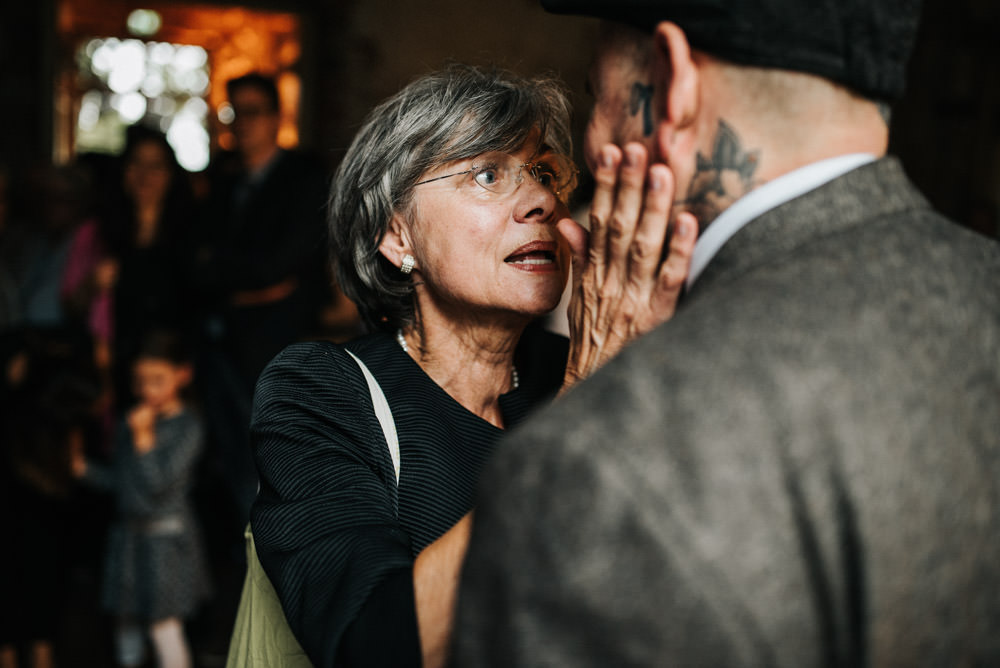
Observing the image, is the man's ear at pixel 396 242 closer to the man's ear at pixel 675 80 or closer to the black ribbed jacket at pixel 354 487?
the black ribbed jacket at pixel 354 487

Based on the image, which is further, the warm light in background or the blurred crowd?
the warm light in background

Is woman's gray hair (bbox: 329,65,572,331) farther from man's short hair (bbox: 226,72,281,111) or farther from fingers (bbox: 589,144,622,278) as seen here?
man's short hair (bbox: 226,72,281,111)

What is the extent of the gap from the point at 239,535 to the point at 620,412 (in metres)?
3.69

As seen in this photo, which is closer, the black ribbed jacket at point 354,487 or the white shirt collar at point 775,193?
the white shirt collar at point 775,193

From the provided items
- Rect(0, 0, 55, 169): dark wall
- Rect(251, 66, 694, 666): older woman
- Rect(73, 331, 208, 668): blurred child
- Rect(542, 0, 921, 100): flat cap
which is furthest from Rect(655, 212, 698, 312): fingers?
Rect(0, 0, 55, 169): dark wall

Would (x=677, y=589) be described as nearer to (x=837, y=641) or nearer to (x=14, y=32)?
(x=837, y=641)

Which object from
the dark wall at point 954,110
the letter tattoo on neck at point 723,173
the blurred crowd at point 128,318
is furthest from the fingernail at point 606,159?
the dark wall at point 954,110

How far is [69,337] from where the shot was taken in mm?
3469

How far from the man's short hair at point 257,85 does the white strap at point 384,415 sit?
2.29 metres

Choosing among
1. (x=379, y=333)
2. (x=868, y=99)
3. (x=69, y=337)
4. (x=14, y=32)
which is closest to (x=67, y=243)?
(x=69, y=337)

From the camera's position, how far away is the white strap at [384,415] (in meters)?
1.27

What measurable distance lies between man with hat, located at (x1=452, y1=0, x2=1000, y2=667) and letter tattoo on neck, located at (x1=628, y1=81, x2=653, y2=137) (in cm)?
9

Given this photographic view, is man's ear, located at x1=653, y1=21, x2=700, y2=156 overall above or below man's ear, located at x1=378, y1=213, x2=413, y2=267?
above

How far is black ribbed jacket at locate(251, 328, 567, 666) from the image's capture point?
981mm
